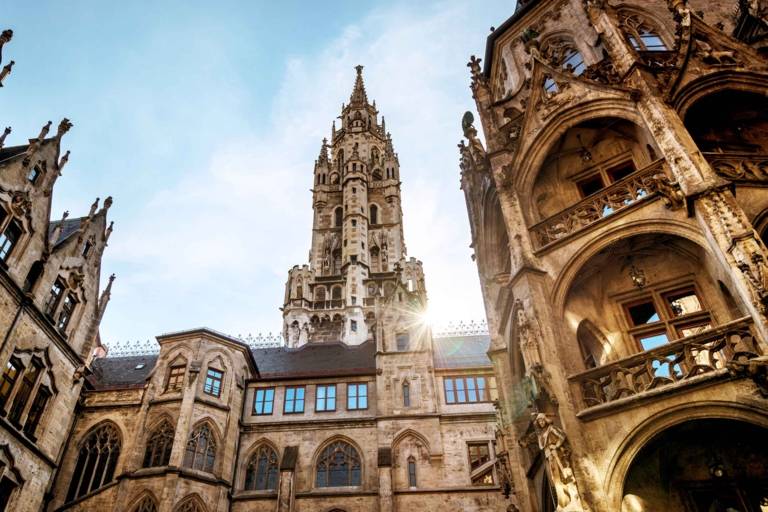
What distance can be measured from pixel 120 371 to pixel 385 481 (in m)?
20.1

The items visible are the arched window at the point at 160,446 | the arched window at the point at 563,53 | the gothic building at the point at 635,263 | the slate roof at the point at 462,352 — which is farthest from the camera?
the slate roof at the point at 462,352

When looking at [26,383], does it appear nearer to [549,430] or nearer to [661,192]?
[549,430]

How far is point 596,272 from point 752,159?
3.81 meters

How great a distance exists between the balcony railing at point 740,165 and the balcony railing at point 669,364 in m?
3.36

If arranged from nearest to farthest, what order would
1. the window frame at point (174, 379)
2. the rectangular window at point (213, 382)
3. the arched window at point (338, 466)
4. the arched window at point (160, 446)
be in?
the arched window at point (160, 446)
the arched window at point (338, 466)
the window frame at point (174, 379)
the rectangular window at point (213, 382)

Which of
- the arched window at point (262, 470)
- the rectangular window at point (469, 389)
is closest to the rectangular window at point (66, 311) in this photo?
the arched window at point (262, 470)

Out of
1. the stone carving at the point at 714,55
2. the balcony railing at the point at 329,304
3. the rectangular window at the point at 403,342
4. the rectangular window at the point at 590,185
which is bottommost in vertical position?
the rectangular window at the point at 590,185

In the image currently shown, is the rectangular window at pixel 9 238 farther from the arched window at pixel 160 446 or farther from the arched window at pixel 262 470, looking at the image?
the arched window at pixel 262 470

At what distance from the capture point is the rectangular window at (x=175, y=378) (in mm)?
26358

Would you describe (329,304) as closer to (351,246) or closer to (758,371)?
(351,246)

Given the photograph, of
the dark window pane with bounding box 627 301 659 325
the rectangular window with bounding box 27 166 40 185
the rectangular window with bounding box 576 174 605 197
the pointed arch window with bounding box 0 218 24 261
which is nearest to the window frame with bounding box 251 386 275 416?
the pointed arch window with bounding box 0 218 24 261

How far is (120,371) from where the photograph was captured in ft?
110

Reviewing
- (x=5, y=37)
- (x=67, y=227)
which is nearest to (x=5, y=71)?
(x=5, y=37)

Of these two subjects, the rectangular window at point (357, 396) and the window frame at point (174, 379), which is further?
the rectangular window at point (357, 396)
